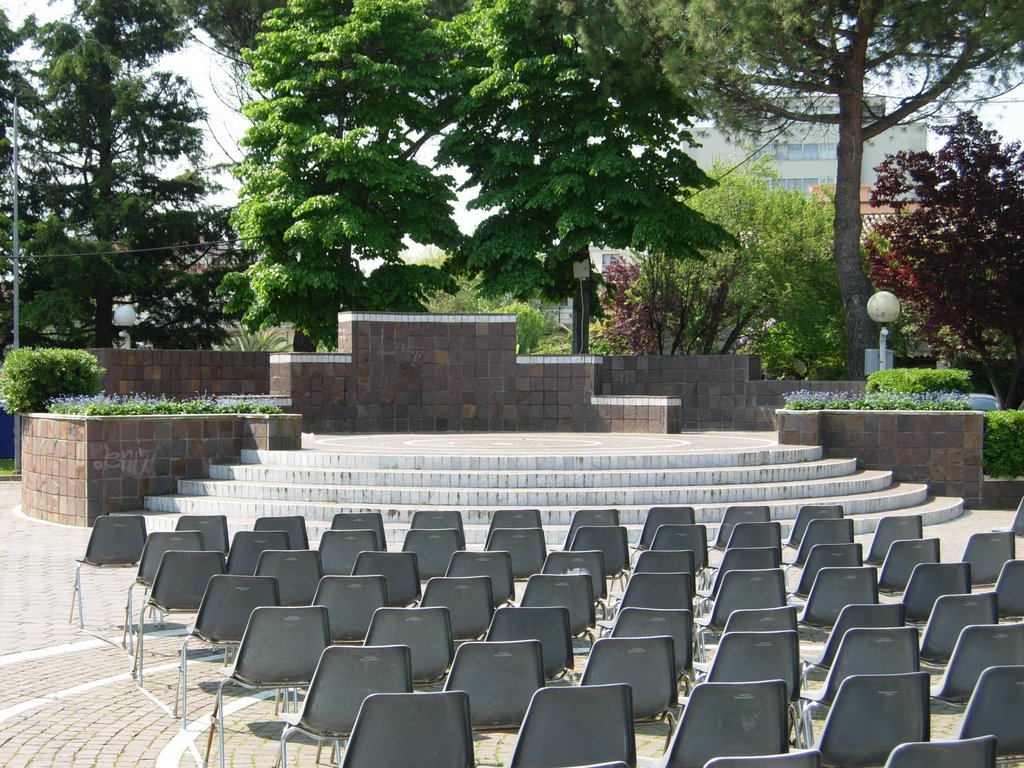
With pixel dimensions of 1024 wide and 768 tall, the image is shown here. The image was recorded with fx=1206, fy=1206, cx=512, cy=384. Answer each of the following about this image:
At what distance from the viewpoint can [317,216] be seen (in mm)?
25328

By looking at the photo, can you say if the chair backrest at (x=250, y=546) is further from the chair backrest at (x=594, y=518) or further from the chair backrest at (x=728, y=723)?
the chair backrest at (x=728, y=723)

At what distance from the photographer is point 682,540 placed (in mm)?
10086

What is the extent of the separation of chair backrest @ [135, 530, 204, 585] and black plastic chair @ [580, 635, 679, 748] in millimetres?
4285

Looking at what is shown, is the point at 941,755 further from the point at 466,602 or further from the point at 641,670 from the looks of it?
the point at 466,602

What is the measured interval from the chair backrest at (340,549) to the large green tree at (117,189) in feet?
78.3

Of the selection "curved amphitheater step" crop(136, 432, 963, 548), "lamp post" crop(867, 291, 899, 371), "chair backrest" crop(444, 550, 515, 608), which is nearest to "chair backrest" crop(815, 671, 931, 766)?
"chair backrest" crop(444, 550, 515, 608)

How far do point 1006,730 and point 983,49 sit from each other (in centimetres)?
2057

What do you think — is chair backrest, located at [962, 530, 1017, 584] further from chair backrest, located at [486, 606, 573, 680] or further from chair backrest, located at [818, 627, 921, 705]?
chair backrest, located at [486, 606, 573, 680]

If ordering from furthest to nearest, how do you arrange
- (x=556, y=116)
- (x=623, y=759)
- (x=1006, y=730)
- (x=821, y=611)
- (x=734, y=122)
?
1. (x=556, y=116)
2. (x=734, y=122)
3. (x=821, y=611)
4. (x=1006, y=730)
5. (x=623, y=759)

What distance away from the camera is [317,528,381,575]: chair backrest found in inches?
374

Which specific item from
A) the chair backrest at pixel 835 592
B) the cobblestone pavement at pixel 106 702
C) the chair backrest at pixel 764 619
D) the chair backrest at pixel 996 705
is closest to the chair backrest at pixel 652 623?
the chair backrest at pixel 764 619

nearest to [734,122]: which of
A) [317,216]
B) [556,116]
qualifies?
[556,116]

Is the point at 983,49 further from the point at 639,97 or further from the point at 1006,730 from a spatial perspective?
the point at 1006,730

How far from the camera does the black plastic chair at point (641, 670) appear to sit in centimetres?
585
